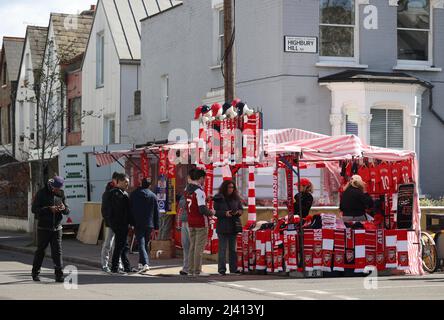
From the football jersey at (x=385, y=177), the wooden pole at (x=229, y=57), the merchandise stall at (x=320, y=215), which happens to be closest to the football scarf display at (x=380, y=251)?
the merchandise stall at (x=320, y=215)

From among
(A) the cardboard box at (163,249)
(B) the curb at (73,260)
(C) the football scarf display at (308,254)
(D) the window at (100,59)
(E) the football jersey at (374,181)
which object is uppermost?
(D) the window at (100,59)

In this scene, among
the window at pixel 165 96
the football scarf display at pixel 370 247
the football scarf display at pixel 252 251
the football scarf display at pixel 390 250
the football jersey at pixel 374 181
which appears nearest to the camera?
the football scarf display at pixel 370 247

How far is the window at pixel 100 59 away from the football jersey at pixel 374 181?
20.0 metres

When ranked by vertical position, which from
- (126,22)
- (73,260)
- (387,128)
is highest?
(126,22)

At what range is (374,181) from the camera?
71.1 ft

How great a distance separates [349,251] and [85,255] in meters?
8.22

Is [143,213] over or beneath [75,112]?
beneath

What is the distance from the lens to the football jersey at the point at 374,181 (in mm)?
21547

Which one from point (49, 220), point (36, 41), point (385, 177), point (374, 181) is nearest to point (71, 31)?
point (36, 41)

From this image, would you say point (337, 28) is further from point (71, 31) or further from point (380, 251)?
point (71, 31)

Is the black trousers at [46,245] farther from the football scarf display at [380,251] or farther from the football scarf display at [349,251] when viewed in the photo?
the football scarf display at [380,251]

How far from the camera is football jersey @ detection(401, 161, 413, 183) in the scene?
68.5 feet

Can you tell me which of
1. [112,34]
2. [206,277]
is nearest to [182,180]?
[206,277]

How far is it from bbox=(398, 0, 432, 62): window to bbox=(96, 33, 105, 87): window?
1506cm
